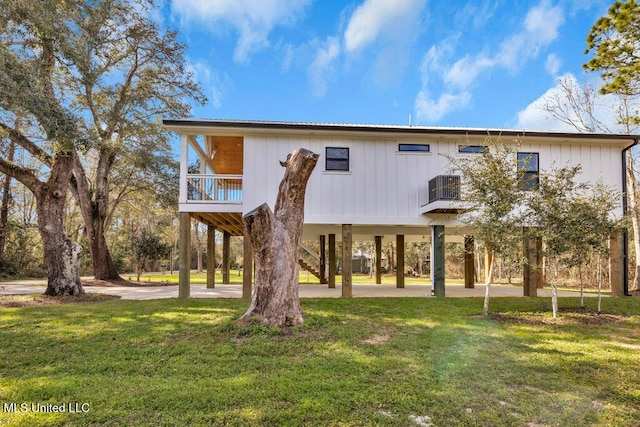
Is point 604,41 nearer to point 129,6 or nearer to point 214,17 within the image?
point 214,17

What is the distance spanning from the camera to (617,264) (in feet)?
38.4

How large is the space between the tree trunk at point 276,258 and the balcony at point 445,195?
5.13m

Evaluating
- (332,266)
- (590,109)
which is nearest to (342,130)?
(332,266)

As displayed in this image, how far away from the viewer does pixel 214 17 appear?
15773 mm

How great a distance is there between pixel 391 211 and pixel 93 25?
11.3m

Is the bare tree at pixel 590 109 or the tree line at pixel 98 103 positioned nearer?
the tree line at pixel 98 103

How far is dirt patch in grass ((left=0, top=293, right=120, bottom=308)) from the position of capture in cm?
957

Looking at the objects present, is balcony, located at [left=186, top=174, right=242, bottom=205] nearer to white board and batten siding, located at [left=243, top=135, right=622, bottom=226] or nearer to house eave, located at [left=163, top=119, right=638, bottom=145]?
white board and batten siding, located at [left=243, top=135, right=622, bottom=226]

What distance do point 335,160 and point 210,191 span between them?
486 cm

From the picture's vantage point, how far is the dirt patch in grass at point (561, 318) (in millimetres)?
7648

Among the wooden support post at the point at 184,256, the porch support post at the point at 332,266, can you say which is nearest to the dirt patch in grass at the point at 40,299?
the wooden support post at the point at 184,256

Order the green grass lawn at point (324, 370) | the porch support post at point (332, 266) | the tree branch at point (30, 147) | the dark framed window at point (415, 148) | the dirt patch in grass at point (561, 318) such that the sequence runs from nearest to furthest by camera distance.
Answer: the green grass lawn at point (324, 370) < the dirt patch in grass at point (561, 318) < the tree branch at point (30, 147) < the dark framed window at point (415, 148) < the porch support post at point (332, 266)

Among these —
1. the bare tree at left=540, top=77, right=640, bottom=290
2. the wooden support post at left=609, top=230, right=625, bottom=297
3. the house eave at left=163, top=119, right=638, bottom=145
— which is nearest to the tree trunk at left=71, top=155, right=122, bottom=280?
the house eave at left=163, top=119, right=638, bottom=145

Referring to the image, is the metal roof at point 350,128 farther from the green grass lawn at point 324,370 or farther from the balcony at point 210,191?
the green grass lawn at point 324,370
